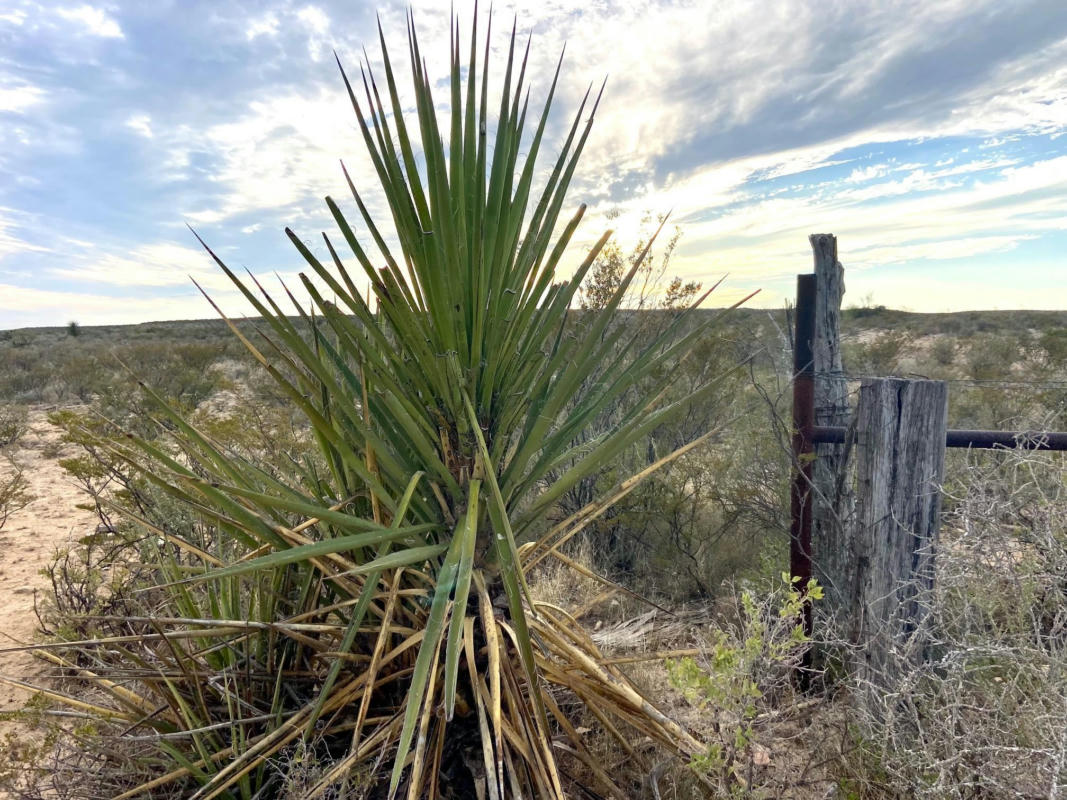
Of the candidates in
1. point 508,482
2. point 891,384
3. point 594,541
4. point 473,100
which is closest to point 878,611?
point 891,384

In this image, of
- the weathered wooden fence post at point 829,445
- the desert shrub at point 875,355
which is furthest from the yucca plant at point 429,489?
the desert shrub at point 875,355

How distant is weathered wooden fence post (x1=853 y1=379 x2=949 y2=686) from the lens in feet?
8.59

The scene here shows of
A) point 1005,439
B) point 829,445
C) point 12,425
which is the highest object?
point 1005,439

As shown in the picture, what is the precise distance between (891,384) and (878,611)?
0.96 m

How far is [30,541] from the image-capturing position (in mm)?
6148

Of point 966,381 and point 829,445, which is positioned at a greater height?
point 966,381

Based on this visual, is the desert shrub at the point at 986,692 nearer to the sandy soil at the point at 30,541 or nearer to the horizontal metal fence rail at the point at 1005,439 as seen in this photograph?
the horizontal metal fence rail at the point at 1005,439

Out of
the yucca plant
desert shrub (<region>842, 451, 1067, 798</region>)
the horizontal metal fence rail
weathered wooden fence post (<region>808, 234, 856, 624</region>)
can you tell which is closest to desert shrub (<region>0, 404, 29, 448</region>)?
the yucca plant

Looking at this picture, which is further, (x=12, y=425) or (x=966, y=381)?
(x=12, y=425)

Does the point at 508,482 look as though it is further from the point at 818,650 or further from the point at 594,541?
the point at 594,541

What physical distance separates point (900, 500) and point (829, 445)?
0.67 m

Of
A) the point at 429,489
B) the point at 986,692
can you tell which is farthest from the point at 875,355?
the point at 429,489

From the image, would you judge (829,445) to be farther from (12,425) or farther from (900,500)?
(12,425)

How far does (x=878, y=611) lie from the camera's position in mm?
2707
